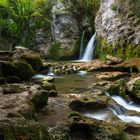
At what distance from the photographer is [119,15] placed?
24703 mm

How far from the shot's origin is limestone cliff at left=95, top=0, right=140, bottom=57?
73.6 feet

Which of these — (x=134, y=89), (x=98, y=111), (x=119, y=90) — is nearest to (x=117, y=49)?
(x=119, y=90)

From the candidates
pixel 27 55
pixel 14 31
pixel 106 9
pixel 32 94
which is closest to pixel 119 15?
pixel 106 9

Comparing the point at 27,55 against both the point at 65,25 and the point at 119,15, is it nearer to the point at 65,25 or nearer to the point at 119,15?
the point at 119,15

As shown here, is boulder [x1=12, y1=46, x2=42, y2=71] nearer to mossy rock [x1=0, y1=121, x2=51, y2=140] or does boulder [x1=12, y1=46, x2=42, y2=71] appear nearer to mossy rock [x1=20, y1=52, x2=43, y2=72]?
mossy rock [x1=20, y1=52, x2=43, y2=72]

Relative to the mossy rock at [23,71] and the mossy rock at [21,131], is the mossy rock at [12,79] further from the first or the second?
the mossy rock at [21,131]

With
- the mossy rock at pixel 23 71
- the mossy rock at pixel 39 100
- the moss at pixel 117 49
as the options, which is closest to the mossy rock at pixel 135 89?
the mossy rock at pixel 39 100

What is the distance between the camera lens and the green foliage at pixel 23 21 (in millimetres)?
33894

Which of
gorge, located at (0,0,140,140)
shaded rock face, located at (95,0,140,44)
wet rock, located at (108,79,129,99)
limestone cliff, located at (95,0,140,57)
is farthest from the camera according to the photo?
shaded rock face, located at (95,0,140,44)

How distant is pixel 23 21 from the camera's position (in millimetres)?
34688

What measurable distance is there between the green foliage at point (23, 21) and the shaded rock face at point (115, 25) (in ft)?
26.9

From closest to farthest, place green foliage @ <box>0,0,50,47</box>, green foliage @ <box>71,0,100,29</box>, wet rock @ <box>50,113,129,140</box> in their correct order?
wet rock @ <box>50,113,129,140</box> → green foliage @ <box>71,0,100,29</box> → green foliage @ <box>0,0,50,47</box>

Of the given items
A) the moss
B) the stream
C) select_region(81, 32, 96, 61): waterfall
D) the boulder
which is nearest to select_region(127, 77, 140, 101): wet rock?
the stream

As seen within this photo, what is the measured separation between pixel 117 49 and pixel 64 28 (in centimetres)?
1049
